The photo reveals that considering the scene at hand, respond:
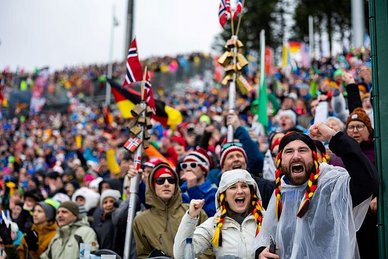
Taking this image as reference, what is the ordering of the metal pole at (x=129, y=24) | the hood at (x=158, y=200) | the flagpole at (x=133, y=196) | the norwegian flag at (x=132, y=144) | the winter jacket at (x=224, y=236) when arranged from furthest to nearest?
1. the metal pole at (x=129, y=24)
2. the norwegian flag at (x=132, y=144)
3. the flagpole at (x=133, y=196)
4. the hood at (x=158, y=200)
5. the winter jacket at (x=224, y=236)

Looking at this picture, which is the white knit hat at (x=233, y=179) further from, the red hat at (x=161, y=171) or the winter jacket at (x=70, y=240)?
the winter jacket at (x=70, y=240)

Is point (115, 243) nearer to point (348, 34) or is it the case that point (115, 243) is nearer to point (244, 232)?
point (244, 232)

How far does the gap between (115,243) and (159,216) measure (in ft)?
4.52

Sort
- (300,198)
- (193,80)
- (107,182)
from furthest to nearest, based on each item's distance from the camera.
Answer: (193,80) → (107,182) → (300,198)

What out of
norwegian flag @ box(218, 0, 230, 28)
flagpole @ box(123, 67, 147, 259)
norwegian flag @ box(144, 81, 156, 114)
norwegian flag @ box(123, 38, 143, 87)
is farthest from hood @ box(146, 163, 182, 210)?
norwegian flag @ box(218, 0, 230, 28)

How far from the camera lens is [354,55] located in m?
21.6

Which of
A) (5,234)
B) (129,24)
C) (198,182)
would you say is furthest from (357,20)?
(5,234)

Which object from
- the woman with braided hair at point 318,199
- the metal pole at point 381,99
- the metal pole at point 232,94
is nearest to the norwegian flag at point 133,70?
the metal pole at point 232,94

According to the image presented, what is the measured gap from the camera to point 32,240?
7.97 metres

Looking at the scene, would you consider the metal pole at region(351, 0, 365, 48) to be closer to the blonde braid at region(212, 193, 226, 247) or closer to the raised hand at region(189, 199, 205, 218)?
the blonde braid at region(212, 193, 226, 247)

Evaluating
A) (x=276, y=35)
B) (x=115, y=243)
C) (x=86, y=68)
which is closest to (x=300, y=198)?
(x=115, y=243)

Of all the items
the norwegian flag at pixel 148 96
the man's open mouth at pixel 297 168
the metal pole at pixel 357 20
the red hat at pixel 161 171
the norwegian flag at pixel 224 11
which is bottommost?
the man's open mouth at pixel 297 168

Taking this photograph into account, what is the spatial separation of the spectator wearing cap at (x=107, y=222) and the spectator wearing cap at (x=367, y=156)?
3.35 m

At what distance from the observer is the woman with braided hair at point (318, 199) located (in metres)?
3.90
